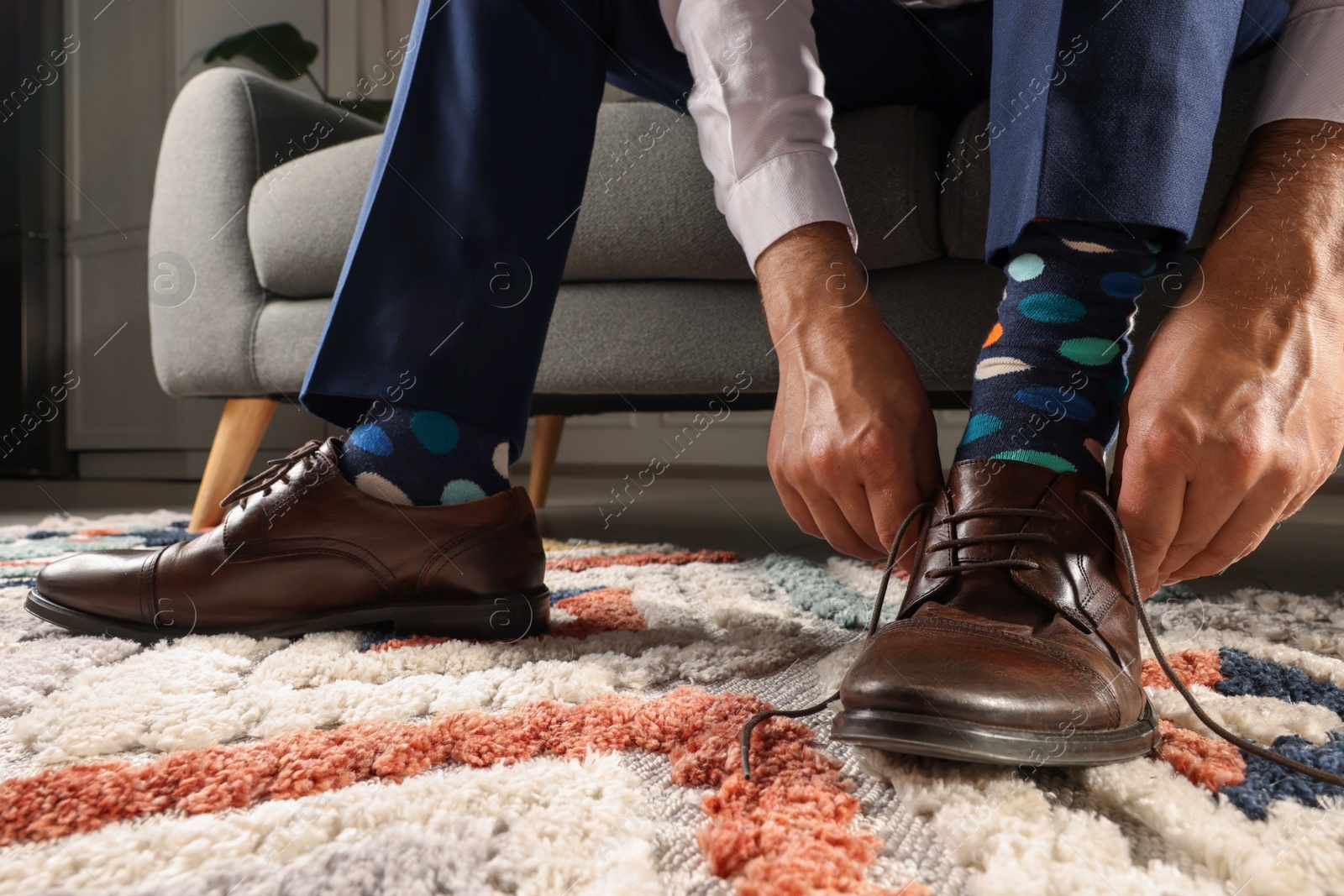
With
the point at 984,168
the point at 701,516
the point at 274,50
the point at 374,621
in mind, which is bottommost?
the point at 701,516

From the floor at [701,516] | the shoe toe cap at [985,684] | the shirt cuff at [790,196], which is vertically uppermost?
the shirt cuff at [790,196]

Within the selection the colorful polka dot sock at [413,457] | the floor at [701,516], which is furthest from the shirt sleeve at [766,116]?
the floor at [701,516]

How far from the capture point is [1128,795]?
290 millimetres

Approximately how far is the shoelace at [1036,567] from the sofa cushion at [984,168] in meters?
0.29

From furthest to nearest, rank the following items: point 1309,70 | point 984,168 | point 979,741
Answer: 1. point 984,168
2. point 1309,70
3. point 979,741

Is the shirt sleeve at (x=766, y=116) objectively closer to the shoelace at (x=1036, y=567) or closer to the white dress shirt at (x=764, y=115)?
the white dress shirt at (x=764, y=115)

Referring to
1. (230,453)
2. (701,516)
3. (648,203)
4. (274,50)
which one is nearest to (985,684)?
(648,203)

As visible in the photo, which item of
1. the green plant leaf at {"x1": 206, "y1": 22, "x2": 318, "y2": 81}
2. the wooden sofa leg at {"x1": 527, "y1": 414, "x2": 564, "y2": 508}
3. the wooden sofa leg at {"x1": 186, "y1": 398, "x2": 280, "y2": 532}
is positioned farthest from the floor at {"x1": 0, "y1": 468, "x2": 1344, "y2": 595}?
the green plant leaf at {"x1": 206, "y1": 22, "x2": 318, "y2": 81}

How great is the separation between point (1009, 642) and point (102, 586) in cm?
55

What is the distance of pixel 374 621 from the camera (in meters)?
0.54

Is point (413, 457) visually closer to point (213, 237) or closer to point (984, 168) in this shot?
point (984, 168)

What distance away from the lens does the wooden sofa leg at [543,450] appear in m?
1.60

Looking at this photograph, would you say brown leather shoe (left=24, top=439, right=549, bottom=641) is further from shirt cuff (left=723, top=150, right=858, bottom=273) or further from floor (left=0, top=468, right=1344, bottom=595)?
floor (left=0, top=468, right=1344, bottom=595)

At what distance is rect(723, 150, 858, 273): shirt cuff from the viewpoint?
462 mm
